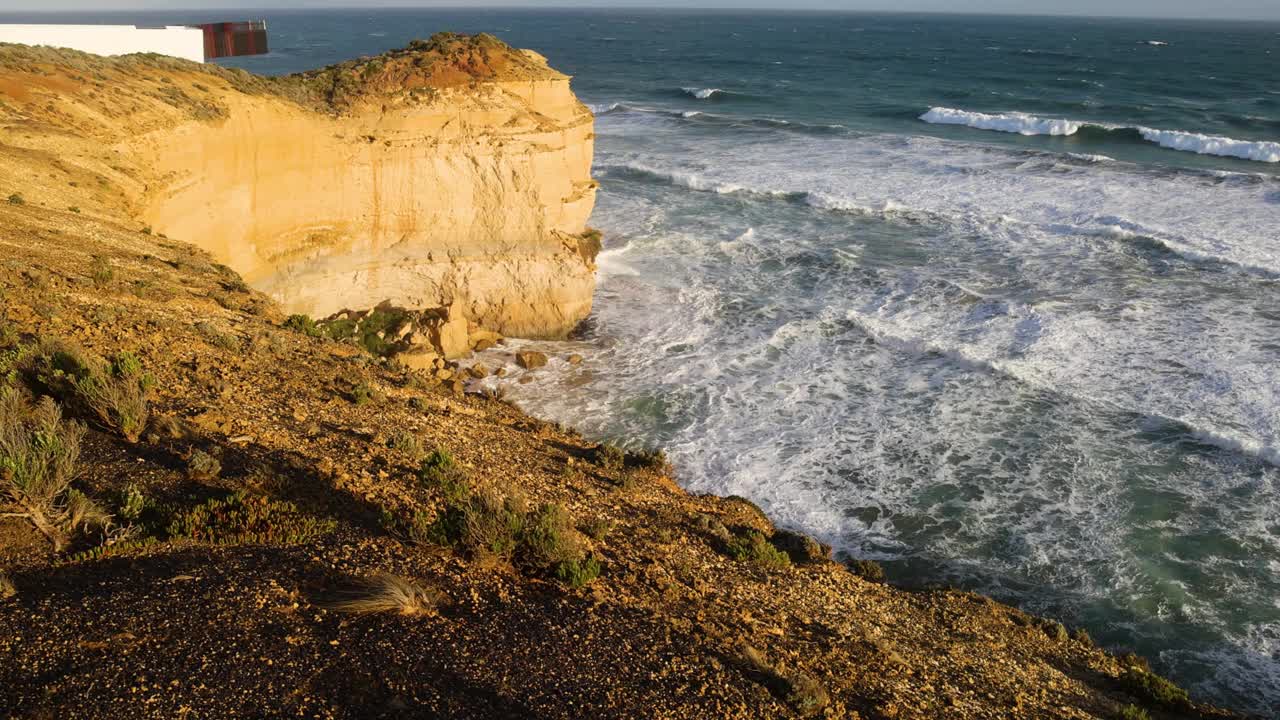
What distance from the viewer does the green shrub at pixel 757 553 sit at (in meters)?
10.8

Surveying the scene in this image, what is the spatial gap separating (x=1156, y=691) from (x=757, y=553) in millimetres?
4658

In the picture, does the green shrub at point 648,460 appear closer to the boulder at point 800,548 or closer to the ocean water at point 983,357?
the ocean water at point 983,357

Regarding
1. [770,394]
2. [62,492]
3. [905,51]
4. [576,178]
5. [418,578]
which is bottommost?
[770,394]

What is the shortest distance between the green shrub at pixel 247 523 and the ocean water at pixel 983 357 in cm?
813

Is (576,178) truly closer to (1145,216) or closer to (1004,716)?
(1004,716)

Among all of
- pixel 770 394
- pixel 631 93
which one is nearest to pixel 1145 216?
pixel 770 394

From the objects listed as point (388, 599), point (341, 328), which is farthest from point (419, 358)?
point (388, 599)

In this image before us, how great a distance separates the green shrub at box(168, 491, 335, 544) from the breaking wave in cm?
4591

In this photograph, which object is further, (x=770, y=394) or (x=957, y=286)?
(x=957, y=286)

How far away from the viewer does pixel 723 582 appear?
986 cm

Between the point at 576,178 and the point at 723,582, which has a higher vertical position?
the point at 576,178

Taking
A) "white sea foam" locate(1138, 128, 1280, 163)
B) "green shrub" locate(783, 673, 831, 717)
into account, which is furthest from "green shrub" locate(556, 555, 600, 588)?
"white sea foam" locate(1138, 128, 1280, 163)

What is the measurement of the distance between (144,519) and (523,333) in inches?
543

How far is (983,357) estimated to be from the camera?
782 inches
